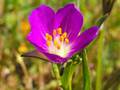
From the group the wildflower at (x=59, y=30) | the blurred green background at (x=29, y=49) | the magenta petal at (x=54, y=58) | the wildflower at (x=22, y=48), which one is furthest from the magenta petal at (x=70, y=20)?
the wildflower at (x=22, y=48)

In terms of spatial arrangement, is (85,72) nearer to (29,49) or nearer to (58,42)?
(58,42)

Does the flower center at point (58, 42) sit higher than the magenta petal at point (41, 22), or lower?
lower

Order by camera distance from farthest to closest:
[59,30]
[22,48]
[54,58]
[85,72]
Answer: [22,48]
[59,30]
[85,72]
[54,58]

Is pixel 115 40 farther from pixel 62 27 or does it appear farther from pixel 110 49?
pixel 62 27

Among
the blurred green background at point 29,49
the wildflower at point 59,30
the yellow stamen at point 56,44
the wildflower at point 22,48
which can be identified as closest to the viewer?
the wildflower at point 59,30

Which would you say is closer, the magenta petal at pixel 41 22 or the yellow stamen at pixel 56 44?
the magenta petal at pixel 41 22

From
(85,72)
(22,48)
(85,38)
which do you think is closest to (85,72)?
(85,72)

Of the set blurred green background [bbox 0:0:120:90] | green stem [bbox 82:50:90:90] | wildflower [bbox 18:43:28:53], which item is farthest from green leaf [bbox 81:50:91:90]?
wildflower [bbox 18:43:28:53]

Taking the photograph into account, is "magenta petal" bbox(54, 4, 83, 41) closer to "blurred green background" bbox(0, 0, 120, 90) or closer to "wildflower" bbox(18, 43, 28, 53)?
"blurred green background" bbox(0, 0, 120, 90)

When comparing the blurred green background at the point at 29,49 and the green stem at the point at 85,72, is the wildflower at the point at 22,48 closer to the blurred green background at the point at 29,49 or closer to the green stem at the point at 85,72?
the blurred green background at the point at 29,49
